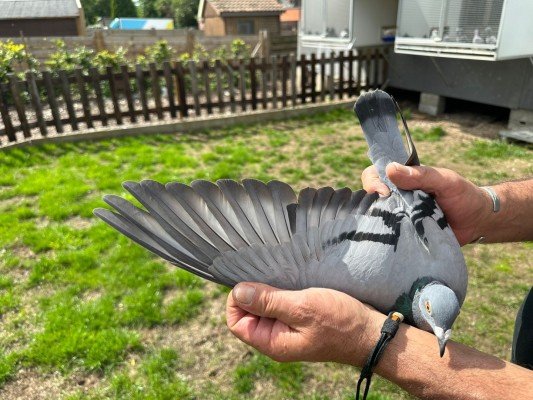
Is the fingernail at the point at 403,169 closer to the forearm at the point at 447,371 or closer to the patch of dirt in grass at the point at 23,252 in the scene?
the forearm at the point at 447,371

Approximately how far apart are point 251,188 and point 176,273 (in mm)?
2576

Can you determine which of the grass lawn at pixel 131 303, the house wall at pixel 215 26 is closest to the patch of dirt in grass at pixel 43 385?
the grass lawn at pixel 131 303

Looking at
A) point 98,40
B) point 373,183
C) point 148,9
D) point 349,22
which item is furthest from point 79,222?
point 148,9

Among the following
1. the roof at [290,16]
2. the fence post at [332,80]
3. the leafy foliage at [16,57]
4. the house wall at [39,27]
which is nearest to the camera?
the fence post at [332,80]

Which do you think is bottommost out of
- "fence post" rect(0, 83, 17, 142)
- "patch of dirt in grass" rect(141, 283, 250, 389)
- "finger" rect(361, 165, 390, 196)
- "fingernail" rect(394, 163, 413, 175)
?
"patch of dirt in grass" rect(141, 283, 250, 389)

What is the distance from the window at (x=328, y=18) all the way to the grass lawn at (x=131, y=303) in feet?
14.7

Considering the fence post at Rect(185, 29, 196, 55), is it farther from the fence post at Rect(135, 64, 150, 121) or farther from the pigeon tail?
the pigeon tail

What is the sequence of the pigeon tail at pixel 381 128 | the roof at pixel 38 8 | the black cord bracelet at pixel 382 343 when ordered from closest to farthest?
the black cord bracelet at pixel 382 343, the pigeon tail at pixel 381 128, the roof at pixel 38 8

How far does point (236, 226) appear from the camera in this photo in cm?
166

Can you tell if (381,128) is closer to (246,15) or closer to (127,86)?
(127,86)

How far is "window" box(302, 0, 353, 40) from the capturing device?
9.52m

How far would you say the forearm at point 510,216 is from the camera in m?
2.26

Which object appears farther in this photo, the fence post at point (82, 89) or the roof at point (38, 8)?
the roof at point (38, 8)

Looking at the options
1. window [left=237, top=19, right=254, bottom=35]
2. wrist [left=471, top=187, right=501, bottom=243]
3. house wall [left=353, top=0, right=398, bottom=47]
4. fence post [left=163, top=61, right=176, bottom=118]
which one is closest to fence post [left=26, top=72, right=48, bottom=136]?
fence post [left=163, top=61, right=176, bottom=118]
